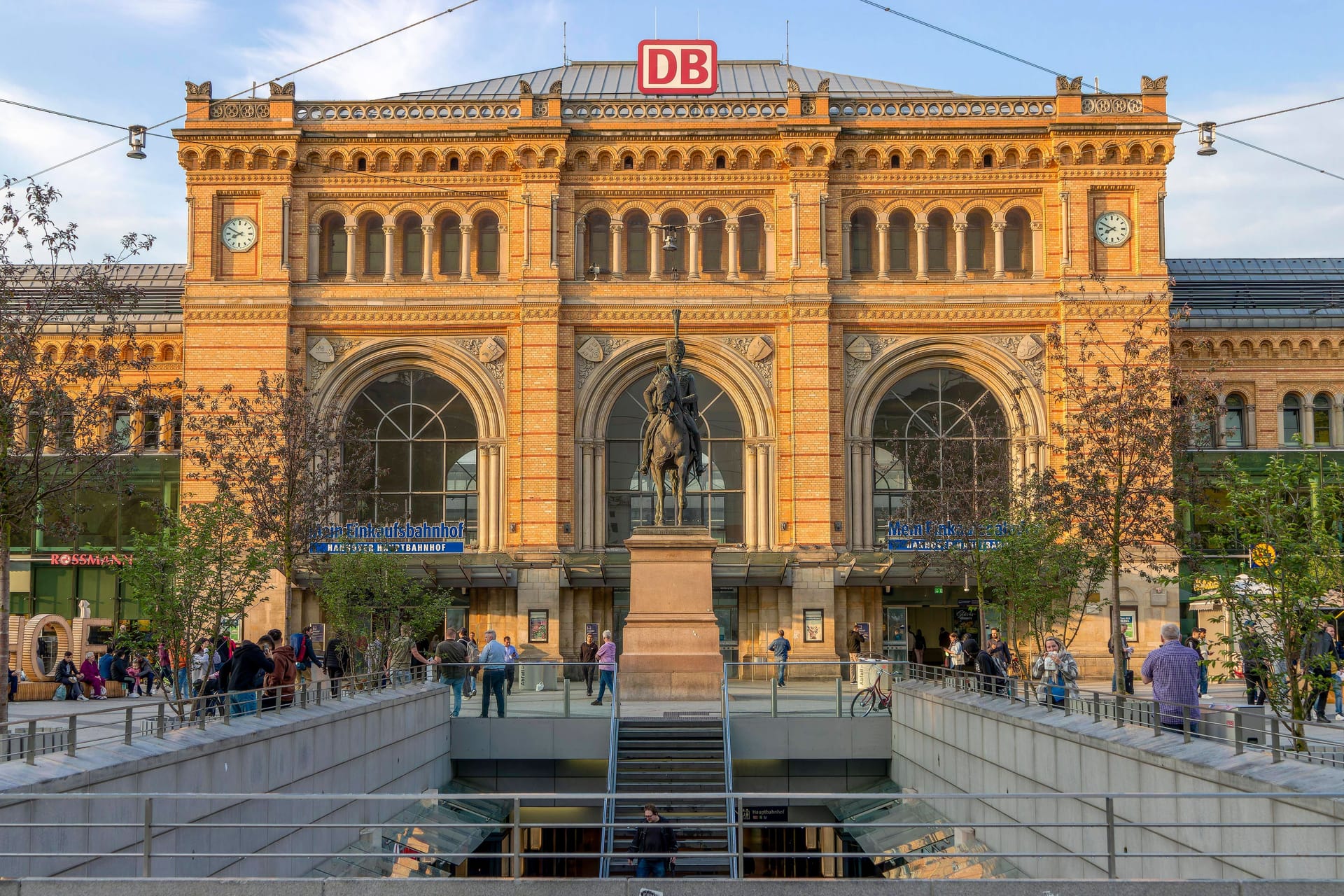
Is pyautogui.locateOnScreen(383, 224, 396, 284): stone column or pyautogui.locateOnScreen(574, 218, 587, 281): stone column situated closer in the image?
pyautogui.locateOnScreen(574, 218, 587, 281): stone column

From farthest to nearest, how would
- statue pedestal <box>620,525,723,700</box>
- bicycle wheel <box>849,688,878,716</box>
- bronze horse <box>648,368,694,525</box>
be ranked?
bronze horse <box>648,368,694,525</box> → statue pedestal <box>620,525,723,700</box> → bicycle wheel <box>849,688,878,716</box>

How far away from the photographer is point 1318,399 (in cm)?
4859

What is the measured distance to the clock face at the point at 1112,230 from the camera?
143 ft

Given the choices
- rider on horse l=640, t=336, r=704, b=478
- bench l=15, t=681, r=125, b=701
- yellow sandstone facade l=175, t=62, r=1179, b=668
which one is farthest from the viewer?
yellow sandstone facade l=175, t=62, r=1179, b=668

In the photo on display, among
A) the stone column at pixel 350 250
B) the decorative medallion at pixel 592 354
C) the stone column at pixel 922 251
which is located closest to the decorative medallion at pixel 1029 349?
the stone column at pixel 922 251

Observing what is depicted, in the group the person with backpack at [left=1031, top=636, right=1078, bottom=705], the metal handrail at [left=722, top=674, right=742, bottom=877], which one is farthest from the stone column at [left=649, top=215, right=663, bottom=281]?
the person with backpack at [left=1031, top=636, right=1078, bottom=705]

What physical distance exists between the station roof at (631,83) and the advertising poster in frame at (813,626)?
1659 cm

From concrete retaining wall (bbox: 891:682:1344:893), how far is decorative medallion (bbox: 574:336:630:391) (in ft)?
68.7

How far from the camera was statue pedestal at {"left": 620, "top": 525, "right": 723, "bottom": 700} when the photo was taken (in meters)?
28.8

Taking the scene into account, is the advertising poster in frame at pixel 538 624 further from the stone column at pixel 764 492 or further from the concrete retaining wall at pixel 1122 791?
the concrete retaining wall at pixel 1122 791

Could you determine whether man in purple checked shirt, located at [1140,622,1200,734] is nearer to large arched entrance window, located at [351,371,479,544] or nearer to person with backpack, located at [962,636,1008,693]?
person with backpack, located at [962,636,1008,693]

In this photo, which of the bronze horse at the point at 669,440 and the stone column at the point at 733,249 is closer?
the bronze horse at the point at 669,440

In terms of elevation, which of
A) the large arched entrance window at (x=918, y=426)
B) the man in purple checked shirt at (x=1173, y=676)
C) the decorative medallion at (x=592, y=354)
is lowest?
the man in purple checked shirt at (x=1173, y=676)

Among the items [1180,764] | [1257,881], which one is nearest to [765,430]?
[1180,764]
